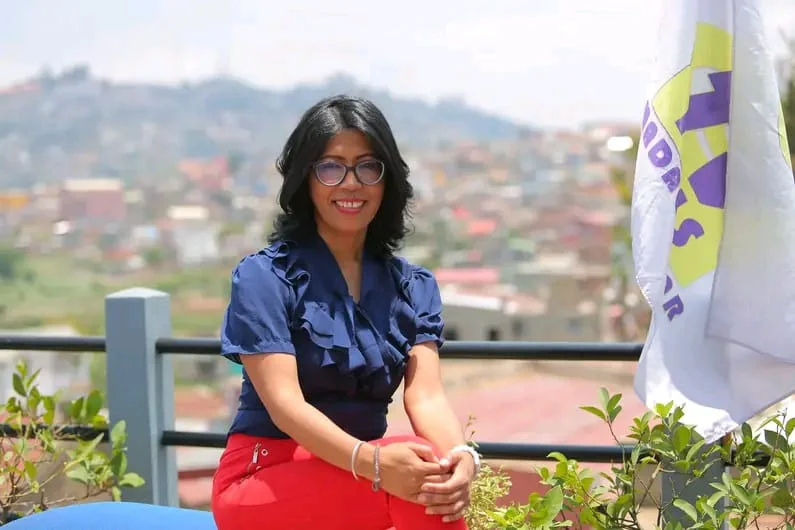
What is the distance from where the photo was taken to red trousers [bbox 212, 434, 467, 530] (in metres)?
1.76

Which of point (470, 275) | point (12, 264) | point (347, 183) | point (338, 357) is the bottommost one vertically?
point (470, 275)

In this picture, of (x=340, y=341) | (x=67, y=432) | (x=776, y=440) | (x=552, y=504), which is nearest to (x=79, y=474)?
(x=67, y=432)

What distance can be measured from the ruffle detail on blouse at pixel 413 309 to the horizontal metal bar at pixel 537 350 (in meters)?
0.50

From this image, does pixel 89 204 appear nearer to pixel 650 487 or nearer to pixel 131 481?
pixel 131 481

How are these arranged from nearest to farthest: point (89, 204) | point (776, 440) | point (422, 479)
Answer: point (422, 479)
point (776, 440)
point (89, 204)

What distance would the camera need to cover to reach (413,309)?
2090 millimetres

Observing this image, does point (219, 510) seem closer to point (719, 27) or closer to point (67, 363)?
point (719, 27)

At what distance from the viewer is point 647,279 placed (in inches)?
90.2

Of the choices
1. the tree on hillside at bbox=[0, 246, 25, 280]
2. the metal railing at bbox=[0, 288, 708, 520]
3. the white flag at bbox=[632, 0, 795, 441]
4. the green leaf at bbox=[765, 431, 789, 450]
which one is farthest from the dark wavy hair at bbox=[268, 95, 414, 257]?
the tree on hillside at bbox=[0, 246, 25, 280]

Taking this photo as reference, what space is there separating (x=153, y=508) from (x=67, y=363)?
63.7 meters

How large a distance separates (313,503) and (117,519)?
2.37 feet

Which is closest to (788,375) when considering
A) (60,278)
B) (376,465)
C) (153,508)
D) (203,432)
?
(376,465)

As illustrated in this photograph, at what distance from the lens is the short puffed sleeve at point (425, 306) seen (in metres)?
2.09

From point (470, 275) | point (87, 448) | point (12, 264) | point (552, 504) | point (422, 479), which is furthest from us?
point (470, 275)
